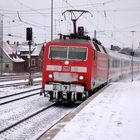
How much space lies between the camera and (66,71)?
1762 centimetres

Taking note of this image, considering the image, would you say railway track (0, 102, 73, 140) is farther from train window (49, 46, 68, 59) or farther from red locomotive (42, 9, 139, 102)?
train window (49, 46, 68, 59)

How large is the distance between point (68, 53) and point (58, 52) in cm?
47

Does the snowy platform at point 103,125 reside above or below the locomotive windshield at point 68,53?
below

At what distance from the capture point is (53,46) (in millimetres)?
18328

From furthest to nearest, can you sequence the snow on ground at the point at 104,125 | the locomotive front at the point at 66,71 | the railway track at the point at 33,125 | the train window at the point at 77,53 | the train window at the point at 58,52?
the train window at the point at 58,52 < the train window at the point at 77,53 < the locomotive front at the point at 66,71 < the railway track at the point at 33,125 < the snow on ground at the point at 104,125

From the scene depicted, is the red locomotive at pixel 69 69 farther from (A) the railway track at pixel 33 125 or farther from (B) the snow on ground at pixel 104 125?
(B) the snow on ground at pixel 104 125

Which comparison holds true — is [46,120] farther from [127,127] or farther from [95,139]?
[95,139]

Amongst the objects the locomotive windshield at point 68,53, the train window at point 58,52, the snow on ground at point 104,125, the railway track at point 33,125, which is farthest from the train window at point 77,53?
Answer: the snow on ground at point 104,125

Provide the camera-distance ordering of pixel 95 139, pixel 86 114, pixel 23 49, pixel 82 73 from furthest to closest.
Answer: pixel 23 49, pixel 82 73, pixel 86 114, pixel 95 139

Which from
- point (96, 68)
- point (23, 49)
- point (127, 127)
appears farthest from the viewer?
point (23, 49)

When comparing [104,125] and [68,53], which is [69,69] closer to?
[68,53]

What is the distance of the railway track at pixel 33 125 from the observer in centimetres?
1073

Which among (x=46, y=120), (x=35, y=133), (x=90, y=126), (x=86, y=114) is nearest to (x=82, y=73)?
(x=46, y=120)

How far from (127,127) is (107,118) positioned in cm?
148
